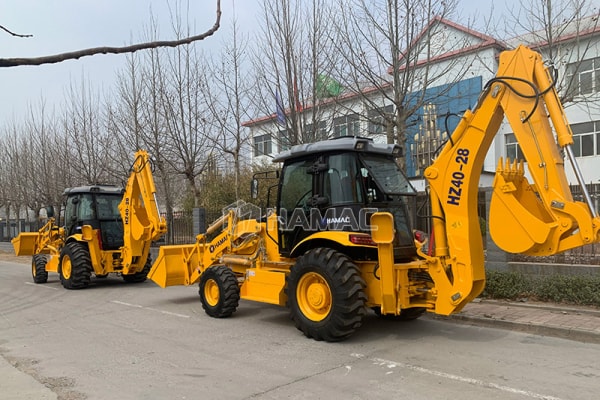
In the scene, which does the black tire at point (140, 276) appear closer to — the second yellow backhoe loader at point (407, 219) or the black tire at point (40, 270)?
the black tire at point (40, 270)

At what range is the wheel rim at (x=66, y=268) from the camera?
487 inches

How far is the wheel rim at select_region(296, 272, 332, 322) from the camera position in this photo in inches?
263

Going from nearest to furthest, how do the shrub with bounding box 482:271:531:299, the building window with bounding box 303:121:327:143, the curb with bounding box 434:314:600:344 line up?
the curb with bounding box 434:314:600:344, the shrub with bounding box 482:271:531:299, the building window with bounding box 303:121:327:143

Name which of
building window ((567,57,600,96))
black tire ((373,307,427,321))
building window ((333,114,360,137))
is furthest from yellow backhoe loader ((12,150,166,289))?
building window ((567,57,600,96))

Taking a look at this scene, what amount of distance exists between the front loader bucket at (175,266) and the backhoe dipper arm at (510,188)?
514 centimetres

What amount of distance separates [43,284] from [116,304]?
5143mm

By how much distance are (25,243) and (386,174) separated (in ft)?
42.5

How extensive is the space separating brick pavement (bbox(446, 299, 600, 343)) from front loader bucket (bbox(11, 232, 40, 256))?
43.7 feet

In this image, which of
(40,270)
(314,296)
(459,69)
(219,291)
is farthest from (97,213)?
(459,69)

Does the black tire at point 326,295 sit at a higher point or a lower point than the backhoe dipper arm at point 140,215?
lower

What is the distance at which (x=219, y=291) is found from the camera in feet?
27.0

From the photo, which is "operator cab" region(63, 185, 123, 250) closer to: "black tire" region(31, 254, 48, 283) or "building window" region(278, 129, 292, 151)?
"black tire" region(31, 254, 48, 283)

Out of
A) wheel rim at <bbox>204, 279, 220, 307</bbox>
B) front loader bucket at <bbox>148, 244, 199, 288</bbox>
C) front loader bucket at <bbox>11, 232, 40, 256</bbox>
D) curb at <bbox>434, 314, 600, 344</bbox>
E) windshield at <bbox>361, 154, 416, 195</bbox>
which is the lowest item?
curb at <bbox>434, 314, 600, 344</bbox>

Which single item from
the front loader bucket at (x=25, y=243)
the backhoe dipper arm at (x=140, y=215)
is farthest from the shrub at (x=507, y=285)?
the front loader bucket at (x=25, y=243)
